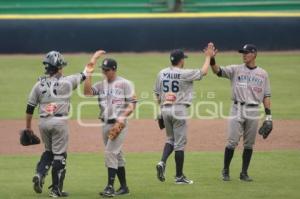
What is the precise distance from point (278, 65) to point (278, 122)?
6876 mm

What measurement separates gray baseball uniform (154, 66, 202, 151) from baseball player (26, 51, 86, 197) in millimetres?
1447

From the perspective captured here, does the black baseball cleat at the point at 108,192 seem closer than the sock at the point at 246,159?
Yes

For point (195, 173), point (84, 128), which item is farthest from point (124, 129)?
point (84, 128)

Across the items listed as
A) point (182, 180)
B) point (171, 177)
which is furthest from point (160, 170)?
point (171, 177)

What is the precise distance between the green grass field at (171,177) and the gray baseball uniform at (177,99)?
0.68m

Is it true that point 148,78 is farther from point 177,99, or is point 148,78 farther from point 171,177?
point 177,99

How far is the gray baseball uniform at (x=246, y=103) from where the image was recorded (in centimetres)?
998

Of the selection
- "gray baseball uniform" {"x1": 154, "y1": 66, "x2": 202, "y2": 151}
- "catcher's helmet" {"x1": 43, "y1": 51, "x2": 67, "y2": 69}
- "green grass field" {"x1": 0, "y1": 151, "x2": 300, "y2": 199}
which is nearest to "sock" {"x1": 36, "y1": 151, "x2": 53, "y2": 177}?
"green grass field" {"x1": 0, "y1": 151, "x2": 300, "y2": 199}

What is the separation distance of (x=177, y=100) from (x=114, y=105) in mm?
1211

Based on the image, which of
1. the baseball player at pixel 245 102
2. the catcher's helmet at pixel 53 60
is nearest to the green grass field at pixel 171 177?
the baseball player at pixel 245 102

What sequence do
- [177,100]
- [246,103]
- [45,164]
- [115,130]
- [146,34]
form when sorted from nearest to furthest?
[115,130] → [45,164] → [177,100] → [246,103] → [146,34]

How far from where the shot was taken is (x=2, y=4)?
2716 centimetres

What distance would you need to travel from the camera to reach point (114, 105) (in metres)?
8.97

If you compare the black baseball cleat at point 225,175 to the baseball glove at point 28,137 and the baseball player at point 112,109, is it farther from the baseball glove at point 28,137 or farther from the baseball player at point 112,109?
the baseball glove at point 28,137
